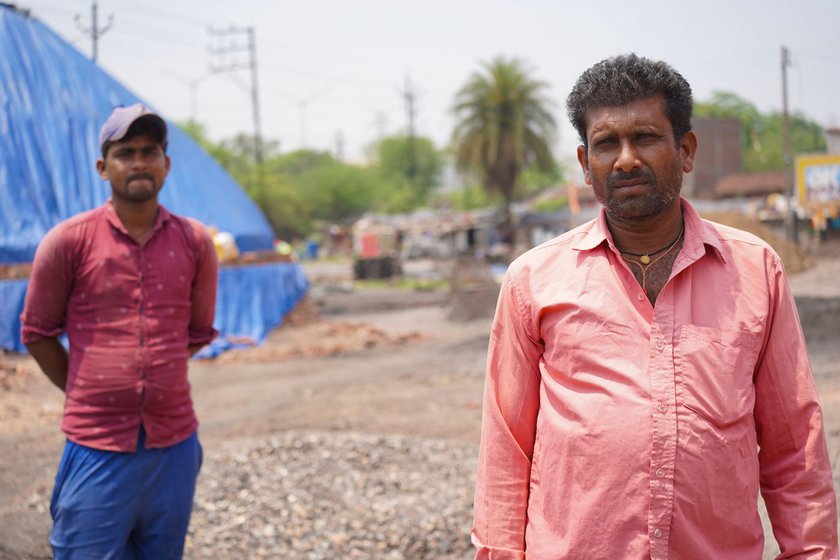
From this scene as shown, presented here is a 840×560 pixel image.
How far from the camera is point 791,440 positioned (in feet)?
5.93

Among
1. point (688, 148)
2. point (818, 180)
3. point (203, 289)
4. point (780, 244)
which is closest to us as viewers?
point (688, 148)

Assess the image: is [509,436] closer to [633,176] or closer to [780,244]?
[633,176]

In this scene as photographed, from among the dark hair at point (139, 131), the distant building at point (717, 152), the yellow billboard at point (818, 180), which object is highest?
the distant building at point (717, 152)

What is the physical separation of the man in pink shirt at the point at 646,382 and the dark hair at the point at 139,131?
1625 millimetres

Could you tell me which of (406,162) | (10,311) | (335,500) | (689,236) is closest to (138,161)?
(689,236)

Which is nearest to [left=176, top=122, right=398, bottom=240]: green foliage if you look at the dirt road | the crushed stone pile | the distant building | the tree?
the tree

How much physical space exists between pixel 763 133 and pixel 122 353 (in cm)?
6501

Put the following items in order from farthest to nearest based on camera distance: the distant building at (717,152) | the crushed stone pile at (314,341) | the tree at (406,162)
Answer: the tree at (406,162)
the distant building at (717,152)
the crushed stone pile at (314,341)

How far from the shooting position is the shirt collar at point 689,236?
6.04 ft

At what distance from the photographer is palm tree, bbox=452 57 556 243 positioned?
40375mm

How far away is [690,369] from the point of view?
175 cm

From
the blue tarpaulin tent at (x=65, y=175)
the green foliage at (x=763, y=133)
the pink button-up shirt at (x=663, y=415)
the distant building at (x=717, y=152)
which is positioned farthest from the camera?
the distant building at (x=717, y=152)

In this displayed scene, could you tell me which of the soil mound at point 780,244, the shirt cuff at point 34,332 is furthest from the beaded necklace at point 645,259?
the soil mound at point 780,244

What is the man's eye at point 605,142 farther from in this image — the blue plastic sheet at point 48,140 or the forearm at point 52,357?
the blue plastic sheet at point 48,140
